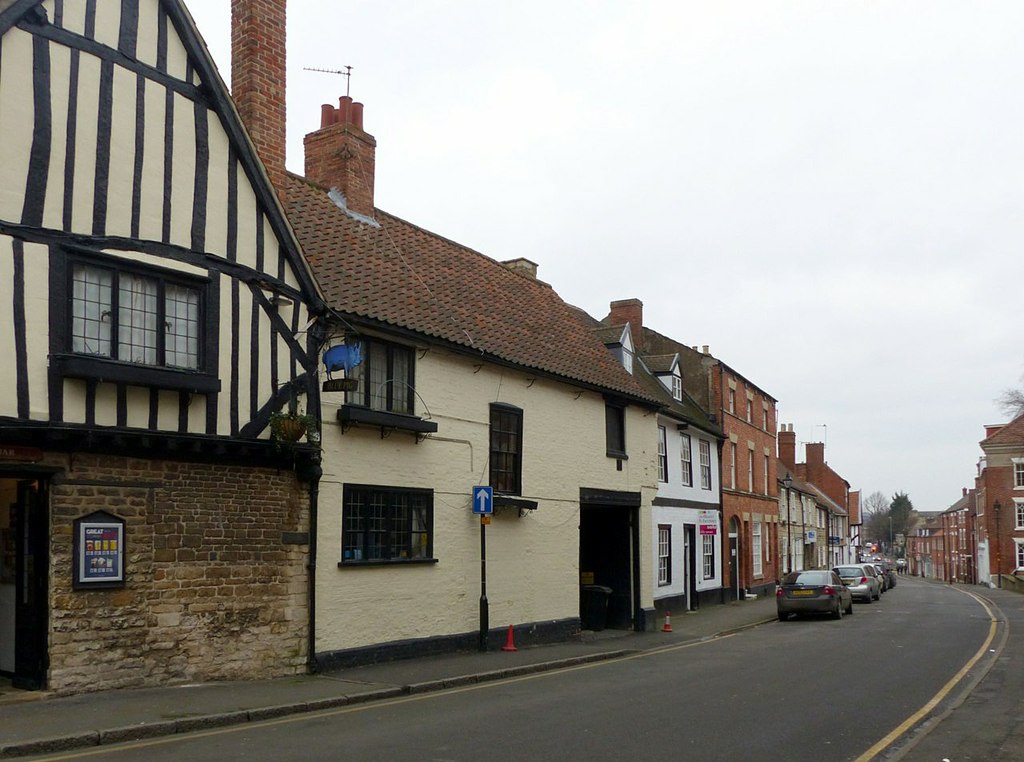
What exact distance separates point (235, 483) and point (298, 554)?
1.46 m

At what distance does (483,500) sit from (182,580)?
19.8 ft

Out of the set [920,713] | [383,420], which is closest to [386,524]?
[383,420]

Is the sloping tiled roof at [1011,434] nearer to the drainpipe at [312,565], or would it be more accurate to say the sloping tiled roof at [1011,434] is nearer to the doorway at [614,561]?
the doorway at [614,561]

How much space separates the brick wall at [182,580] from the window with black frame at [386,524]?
106 cm

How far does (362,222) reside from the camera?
18.4 meters

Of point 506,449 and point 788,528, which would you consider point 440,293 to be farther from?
point 788,528

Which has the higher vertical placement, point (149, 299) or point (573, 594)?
point (149, 299)

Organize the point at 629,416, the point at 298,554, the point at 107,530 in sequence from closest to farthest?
the point at 107,530
the point at 298,554
the point at 629,416

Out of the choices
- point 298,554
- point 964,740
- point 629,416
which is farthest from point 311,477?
point 629,416

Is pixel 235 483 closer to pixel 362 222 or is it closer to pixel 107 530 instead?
pixel 107 530

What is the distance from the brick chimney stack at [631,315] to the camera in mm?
36156

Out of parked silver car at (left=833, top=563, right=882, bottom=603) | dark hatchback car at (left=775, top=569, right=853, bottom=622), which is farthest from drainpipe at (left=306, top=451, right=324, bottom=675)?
parked silver car at (left=833, top=563, right=882, bottom=603)

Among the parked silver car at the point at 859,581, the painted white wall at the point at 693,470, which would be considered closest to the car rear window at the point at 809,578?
the painted white wall at the point at 693,470

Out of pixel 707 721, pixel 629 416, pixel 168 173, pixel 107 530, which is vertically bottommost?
pixel 707 721
